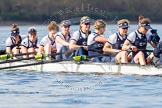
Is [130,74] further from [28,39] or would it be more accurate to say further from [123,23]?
[28,39]

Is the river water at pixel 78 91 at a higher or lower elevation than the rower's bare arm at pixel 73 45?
lower

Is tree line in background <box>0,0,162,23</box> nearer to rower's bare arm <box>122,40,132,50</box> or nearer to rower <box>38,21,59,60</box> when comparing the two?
rower <box>38,21,59,60</box>

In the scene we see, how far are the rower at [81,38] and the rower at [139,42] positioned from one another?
1.52m

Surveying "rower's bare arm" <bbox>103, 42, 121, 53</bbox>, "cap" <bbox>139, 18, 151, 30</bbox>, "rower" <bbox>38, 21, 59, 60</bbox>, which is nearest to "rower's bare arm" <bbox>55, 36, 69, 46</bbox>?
"rower" <bbox>38, 21, 59, 60</bbox>

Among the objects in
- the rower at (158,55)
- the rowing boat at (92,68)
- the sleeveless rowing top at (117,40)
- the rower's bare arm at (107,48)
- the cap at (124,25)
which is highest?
the cap at (124,25)

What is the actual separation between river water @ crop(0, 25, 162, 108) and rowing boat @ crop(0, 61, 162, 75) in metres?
0.17

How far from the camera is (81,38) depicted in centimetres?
2216


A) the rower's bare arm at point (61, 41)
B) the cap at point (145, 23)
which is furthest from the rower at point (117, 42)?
the rower's bare arm at point (61, 41)

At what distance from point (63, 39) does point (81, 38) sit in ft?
2.72

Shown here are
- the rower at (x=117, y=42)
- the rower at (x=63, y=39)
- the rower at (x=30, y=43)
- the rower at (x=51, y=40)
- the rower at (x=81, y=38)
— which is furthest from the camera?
the rower at (x=30, y=43)

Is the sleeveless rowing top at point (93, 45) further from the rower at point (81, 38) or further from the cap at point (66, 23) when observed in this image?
the cap at point (66, 23)

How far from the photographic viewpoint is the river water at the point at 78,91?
52.8 ft

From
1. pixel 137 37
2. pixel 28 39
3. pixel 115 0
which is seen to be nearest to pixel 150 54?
pixel 137 37

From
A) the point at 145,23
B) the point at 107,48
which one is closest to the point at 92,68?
the point at 107,48
